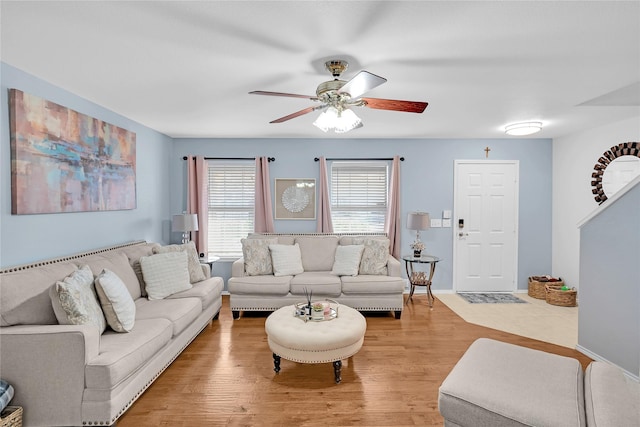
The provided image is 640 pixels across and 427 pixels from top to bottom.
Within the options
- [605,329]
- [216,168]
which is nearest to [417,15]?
[605,329]

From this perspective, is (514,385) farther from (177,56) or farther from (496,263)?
(496,263)

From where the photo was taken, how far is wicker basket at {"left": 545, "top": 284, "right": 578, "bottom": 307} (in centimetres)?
447

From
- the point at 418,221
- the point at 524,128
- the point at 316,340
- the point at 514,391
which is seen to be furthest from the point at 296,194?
the point at 514,391

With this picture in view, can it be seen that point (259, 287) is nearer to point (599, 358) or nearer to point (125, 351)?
point (125, 351)

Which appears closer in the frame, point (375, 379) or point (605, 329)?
point (375, 379)

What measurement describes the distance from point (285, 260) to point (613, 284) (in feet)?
10.9

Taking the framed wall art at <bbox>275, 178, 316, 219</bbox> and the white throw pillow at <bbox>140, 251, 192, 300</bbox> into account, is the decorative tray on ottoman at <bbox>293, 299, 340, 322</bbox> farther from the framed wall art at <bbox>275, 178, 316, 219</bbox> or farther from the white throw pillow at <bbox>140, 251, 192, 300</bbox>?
the framed wall art at <bbox>275, 178, 316, 219</bbox>

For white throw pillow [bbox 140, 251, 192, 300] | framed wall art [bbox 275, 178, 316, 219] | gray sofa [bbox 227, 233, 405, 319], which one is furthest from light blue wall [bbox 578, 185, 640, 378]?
white throw pillow [bbox 140, 251, 192, 300]

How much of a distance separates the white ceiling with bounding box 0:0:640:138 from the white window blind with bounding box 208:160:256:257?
5.46ft

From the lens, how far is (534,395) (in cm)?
159

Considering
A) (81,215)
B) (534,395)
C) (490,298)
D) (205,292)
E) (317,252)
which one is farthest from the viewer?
(490,298)

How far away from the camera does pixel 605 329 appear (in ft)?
9.37

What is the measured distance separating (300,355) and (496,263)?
394 centimetres

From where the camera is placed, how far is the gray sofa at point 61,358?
1.94 m
